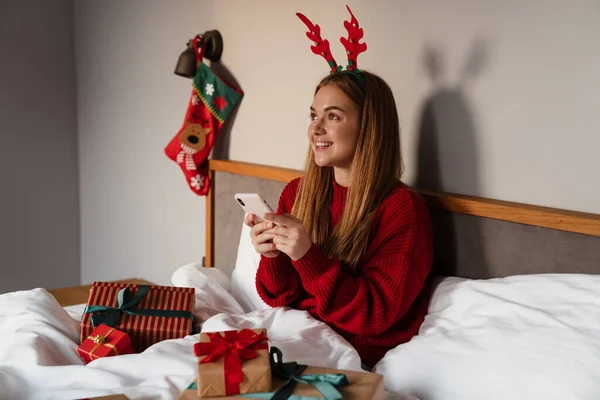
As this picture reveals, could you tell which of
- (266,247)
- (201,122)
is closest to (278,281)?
(266,247)

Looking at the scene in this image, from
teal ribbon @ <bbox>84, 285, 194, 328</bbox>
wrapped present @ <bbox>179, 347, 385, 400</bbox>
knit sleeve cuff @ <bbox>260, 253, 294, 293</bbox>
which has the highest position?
knit sleeve cuff @ <bbox>260, 253, 294, 293</bbox>

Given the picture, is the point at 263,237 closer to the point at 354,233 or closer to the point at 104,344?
the point at 354,233

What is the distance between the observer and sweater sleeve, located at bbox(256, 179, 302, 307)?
5.19 ft

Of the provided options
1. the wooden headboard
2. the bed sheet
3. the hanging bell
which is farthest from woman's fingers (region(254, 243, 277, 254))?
the hanging bell

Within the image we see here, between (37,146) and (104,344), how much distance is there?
7.21 feet

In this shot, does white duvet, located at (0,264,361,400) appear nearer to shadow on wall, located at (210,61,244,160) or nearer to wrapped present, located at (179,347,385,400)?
wrapped present, located at (179,347,385,400)

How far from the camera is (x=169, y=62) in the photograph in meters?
2.69

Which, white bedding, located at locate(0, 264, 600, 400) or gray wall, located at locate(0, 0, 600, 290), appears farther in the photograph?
gray wall, located at locate(0, 0, 600, 290)

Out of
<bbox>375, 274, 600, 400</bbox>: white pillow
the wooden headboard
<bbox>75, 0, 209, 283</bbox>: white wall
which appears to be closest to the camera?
<bbox>375, 274, 600, 400</bbox>: white pillow

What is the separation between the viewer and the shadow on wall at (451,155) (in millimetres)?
1540

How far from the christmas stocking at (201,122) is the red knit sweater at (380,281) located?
0.90m

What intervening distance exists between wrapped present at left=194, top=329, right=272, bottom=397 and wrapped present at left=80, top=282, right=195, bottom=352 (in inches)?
19.3

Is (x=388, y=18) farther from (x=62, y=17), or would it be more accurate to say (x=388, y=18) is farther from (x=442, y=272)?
(x=62, y=17)

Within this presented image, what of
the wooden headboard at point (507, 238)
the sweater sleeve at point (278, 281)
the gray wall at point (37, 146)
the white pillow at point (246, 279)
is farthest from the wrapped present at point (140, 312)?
the gray wall at point (37, 146)
